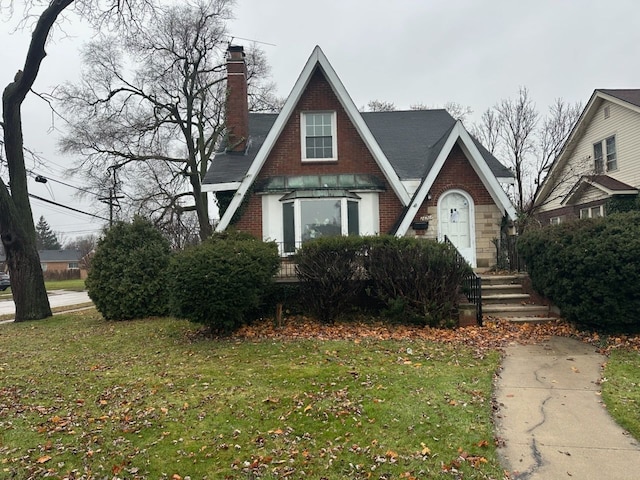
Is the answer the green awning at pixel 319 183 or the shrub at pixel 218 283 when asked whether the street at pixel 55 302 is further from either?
the shrub at pixel 218 283

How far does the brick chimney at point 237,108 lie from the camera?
15758 millimetres

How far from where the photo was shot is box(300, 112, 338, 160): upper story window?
14.5 meters

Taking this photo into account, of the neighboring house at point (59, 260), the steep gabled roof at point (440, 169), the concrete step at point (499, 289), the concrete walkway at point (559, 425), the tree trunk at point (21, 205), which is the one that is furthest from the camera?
the neighboring house at point (59, 260)

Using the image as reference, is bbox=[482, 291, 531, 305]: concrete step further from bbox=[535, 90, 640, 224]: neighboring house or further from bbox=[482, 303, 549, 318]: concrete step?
bbox=[535, 90, 640, 224]: neighboring house

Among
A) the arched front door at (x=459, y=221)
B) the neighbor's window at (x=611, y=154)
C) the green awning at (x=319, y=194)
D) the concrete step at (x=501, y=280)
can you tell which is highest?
the neighbor's window at (x=611, y=154)

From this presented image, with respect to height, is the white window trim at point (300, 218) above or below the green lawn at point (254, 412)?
above

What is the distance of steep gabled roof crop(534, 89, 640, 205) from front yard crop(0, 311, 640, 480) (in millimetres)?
15155

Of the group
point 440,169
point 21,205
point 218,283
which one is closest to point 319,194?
point 440,169

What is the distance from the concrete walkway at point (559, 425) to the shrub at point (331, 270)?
379cm

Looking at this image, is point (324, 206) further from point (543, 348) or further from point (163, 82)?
Answer: point (163, 82)

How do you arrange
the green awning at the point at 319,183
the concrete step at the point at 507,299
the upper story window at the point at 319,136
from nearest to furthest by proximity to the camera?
the concrete step at the point at 507,299
the green awning at the point at 319,183
the upper story window at the point at 319,136

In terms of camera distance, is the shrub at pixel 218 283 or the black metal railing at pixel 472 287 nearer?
the shrub at pixel 218 283

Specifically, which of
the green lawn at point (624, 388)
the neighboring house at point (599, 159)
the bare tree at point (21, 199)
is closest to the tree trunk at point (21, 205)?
the bare tree at point (21, 199)

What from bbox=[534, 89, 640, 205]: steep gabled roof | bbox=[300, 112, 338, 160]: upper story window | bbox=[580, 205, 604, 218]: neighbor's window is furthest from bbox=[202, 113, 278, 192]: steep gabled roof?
bbox=[580, 205, 604, 218]: neighbor's window
